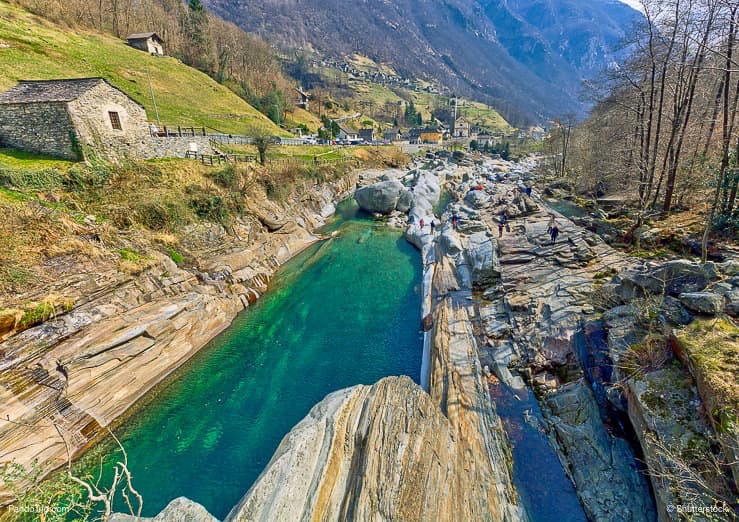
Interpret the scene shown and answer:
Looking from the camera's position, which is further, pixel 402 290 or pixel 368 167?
pixel 368 167

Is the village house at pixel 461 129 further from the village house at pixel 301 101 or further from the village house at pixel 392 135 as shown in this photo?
the village house at pixel 301 101

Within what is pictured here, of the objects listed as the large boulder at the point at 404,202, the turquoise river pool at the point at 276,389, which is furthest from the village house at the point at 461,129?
the turquoise river pool at the point at 276,389

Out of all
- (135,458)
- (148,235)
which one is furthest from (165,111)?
(135,458)

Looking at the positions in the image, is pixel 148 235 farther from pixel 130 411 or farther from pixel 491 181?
pixel 491 181

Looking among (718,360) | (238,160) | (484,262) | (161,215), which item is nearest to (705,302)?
(718,360)

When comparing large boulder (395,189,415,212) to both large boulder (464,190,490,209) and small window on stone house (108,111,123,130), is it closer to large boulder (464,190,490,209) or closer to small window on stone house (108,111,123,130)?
large boulder (464,190,490,209)

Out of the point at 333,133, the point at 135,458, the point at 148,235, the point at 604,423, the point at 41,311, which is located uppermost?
the point at 333,133
